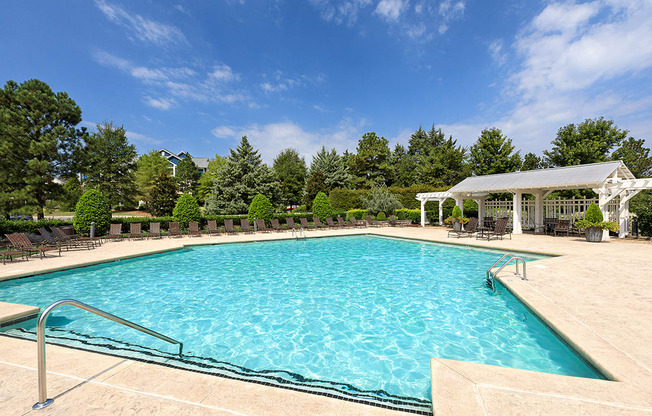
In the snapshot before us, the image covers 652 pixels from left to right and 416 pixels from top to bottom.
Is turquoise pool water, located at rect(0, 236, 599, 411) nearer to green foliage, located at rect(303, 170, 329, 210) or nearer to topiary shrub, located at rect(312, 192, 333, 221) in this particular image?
topiary shrub, located at rect(312, 192, 333, 221)

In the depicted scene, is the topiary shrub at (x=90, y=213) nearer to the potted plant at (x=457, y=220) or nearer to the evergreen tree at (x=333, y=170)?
the potted plant at (x=457, y=220)

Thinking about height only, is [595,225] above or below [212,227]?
above

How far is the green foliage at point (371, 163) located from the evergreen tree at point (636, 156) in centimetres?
2420

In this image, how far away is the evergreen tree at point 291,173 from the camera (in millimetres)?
40094

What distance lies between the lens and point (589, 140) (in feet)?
87.3

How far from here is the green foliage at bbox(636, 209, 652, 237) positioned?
13.1 m

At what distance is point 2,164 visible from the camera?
17812 millimetres

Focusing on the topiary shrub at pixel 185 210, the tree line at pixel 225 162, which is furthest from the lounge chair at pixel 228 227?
the tree line at pixel 225 162

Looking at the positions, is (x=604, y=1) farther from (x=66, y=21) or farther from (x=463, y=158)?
(x=463, y=158)

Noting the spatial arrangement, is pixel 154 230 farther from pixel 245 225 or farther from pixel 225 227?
pixel 245 225

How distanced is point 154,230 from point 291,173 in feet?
86.7

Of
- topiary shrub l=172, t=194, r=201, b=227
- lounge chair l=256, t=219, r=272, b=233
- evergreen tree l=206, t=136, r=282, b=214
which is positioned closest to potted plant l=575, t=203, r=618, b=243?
lounge chair l=256, t=219, r=272, b=233

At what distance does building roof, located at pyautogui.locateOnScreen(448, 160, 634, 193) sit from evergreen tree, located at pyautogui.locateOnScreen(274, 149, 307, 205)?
25034mm

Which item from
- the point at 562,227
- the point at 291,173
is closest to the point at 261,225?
the point at 562,227
